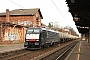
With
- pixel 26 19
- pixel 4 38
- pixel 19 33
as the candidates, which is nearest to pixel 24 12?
pixel 26 19

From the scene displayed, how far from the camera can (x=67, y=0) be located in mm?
22672

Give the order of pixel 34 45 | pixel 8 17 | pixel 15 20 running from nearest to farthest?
pixel 34 45
pixel 8 17
pixel 15 20

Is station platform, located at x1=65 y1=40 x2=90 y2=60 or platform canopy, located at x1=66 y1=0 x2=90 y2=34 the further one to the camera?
platform canopy, located at x1=66 y1=0 x2=90 y2=34

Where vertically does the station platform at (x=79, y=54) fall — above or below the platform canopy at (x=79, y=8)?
below

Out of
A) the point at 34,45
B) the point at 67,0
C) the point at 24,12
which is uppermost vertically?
the point at 24,12

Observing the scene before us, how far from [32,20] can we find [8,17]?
863cm

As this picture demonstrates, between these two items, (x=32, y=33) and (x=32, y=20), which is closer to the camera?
(x=32, y=33)

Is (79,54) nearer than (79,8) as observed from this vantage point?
Yes

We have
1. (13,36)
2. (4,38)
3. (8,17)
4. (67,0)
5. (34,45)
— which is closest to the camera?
(67,0)

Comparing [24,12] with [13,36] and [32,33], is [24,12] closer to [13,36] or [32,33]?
[13,36]

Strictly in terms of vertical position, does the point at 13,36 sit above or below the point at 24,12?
below

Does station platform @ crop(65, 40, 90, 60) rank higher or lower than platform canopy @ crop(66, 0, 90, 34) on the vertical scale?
lower

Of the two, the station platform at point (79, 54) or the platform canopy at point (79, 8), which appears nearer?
the station platform at point (79, 54)

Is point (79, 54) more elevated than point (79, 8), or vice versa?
point (79, 8)
